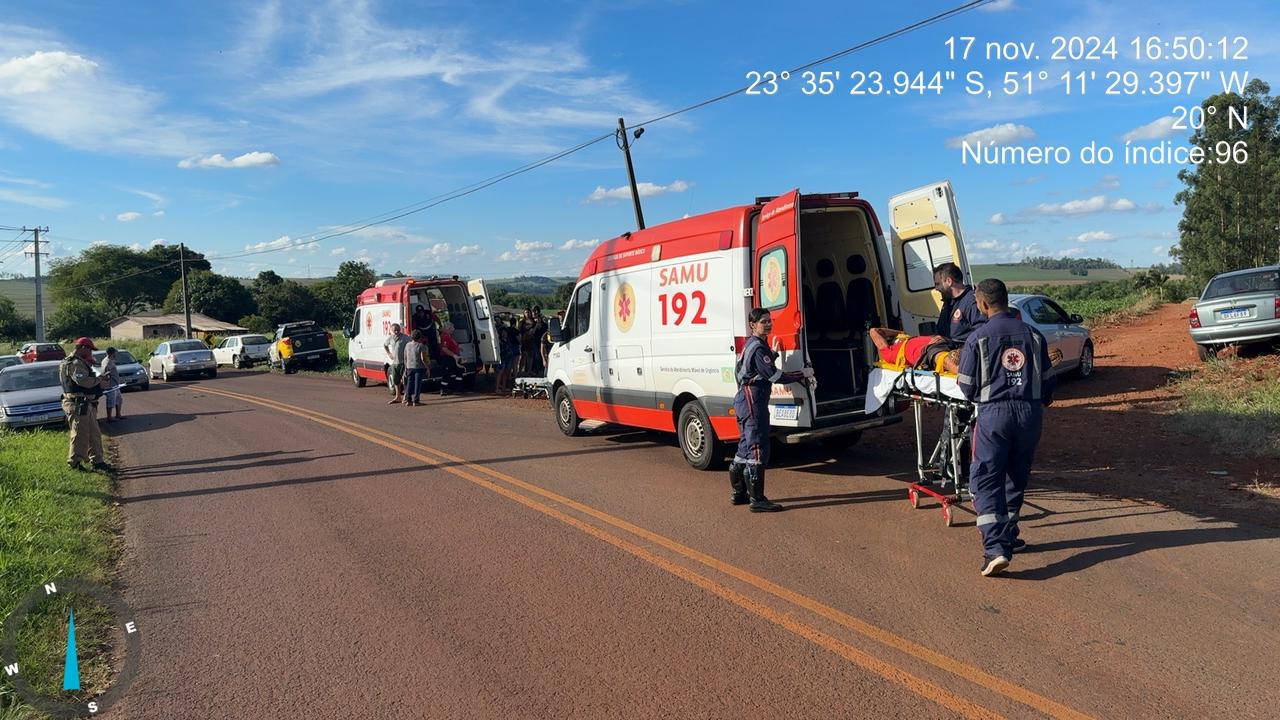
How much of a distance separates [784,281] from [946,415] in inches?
77.4

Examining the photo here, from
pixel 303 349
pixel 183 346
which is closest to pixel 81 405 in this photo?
pixel 303 349

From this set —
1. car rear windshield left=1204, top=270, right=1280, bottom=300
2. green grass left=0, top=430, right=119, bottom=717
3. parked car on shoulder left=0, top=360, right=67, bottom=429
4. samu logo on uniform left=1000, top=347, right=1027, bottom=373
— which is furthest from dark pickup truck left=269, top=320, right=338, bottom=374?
samu logo on uniform left=1000, top=347, right=1027, bottom=373

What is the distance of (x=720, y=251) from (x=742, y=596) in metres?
4.11

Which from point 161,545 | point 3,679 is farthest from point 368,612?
point 161,545

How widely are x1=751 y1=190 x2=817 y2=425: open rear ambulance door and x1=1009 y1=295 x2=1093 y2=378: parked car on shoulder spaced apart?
6506 mm

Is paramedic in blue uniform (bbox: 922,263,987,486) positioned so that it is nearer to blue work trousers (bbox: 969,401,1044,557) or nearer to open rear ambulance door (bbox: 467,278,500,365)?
blue work trousers (bbox: 969,401,1044,557)

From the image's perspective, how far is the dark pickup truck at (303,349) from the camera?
3050 cm

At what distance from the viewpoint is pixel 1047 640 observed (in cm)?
412

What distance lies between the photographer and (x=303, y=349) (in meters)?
30.5

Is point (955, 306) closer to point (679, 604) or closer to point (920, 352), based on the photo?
point (920, 352)

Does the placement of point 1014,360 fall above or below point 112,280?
below

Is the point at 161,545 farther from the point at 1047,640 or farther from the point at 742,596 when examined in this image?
the point at 1047,640

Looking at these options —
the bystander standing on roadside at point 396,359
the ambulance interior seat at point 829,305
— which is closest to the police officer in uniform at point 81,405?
the bystander standing on roadside at point 396,359

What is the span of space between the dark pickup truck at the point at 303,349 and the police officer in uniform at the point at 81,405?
21014 millimetres
